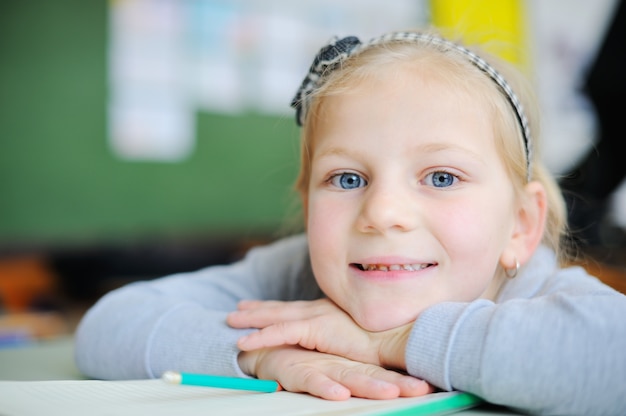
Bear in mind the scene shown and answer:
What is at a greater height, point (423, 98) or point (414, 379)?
point (423, 98)

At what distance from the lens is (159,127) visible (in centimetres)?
383

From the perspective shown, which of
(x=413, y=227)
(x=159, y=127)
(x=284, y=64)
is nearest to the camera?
(x=413, y=227)

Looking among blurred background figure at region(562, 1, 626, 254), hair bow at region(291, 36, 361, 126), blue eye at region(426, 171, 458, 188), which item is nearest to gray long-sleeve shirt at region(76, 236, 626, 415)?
blue eye at region(426, 171, 458, 188)

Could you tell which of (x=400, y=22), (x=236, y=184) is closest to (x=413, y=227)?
(x=236, y=184)

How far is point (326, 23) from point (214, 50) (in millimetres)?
753

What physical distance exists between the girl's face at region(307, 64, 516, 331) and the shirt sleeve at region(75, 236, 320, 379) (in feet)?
0.47

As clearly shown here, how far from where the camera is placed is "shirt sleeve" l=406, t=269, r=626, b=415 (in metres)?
0.52

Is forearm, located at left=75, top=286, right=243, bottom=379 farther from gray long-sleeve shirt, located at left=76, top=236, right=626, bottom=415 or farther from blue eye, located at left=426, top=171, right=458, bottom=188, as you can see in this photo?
blue eye, located at left=426, top=171, right=458, bottom=188

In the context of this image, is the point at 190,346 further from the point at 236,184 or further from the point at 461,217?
the point at 236,184

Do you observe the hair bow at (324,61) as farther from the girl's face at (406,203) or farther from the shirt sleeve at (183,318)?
the shirt sleeve at (183,318)

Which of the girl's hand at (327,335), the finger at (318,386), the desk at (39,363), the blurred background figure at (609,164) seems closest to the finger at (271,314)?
the girl's hand at (327,335)

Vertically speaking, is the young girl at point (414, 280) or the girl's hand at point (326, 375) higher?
the young girl at point (414, 280)

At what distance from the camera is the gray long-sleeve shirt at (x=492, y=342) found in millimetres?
527

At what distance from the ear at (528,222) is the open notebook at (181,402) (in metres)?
0.25
